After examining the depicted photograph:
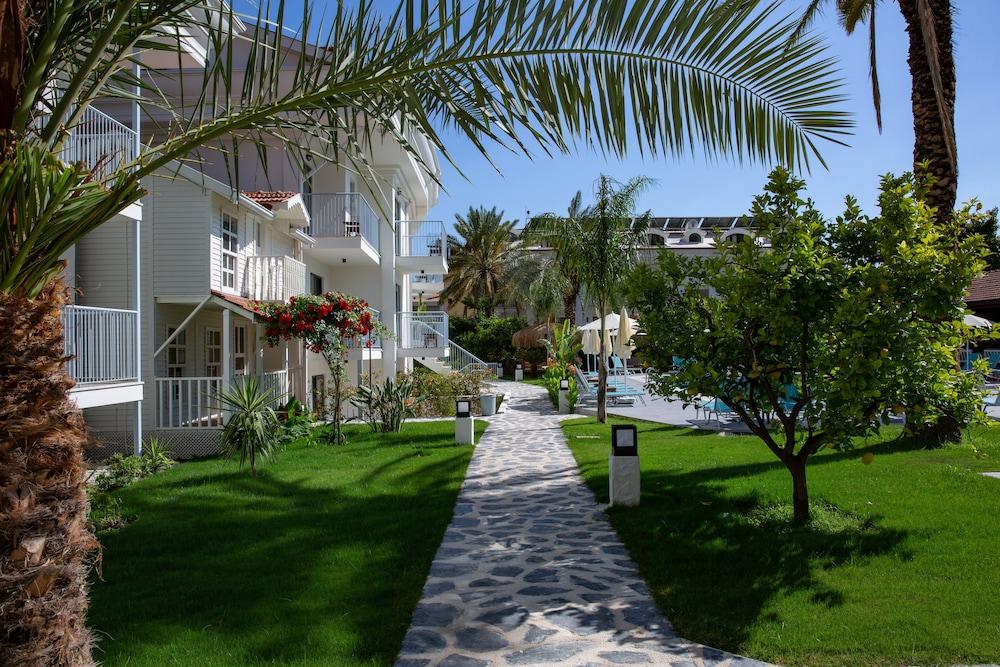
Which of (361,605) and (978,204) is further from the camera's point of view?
(978,204)

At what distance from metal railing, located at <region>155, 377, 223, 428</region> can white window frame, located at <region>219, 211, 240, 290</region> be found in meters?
2.22

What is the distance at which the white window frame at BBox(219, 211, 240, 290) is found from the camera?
51.3ft

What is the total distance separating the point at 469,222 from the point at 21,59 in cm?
4389

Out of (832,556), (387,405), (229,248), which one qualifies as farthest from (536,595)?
(229,248)

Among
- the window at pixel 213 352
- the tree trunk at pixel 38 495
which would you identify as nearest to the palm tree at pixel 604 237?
the window at pixel 213 352

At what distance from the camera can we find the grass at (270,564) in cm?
491

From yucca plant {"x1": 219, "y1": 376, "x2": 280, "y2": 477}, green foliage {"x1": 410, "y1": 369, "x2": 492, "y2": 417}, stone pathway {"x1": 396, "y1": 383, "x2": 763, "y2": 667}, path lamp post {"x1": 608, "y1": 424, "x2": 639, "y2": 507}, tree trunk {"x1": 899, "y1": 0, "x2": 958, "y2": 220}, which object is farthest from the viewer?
green foliage {"x1": 410, "y1": 369, "x2": 492, "y2": 417}

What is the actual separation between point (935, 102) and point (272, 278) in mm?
13980

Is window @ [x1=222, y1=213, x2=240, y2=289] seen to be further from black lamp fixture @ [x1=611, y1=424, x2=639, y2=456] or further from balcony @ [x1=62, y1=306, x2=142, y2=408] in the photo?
black lamp fixture @ [x1=611, y1=424, x2=639, y2=456]

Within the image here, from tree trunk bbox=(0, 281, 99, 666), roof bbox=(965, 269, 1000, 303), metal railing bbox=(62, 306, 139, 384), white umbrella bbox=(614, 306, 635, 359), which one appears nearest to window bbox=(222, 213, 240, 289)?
metal railing bbox=(62, 306, 139, 384)

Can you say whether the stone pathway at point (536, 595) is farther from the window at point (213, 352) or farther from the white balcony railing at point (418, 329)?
the white balcony railing at point (418, 329)

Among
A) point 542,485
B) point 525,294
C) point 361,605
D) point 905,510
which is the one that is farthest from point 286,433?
point 525,294

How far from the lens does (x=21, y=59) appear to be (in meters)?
2.85

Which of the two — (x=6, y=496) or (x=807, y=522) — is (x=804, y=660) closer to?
(x=807, y=522)
